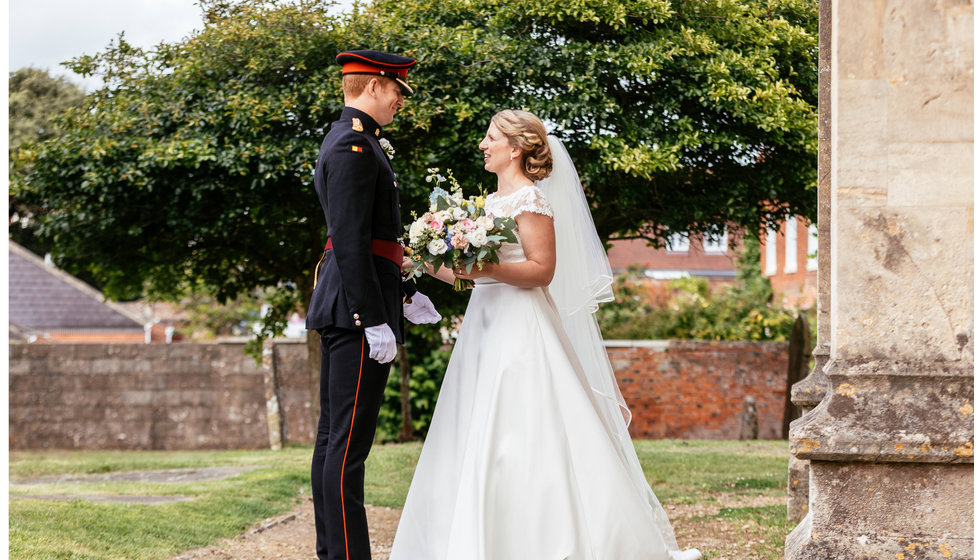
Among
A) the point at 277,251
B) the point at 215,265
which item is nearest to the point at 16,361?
the point at 215,265

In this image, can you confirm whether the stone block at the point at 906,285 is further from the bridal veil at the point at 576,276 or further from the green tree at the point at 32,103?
the green tree at the point at 32,103

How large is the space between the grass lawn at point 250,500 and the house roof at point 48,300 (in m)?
14.3

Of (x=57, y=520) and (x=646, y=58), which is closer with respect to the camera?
(x=57, y=520)

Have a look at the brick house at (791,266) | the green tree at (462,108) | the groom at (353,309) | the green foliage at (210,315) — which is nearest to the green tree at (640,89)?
the green tree at (462,108)

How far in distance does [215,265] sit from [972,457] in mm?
9585

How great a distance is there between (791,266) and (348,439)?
2345 cm

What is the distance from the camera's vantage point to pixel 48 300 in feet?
84.4

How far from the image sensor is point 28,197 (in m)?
10.2

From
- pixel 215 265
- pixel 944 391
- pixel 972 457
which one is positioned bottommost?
pixel 972 457

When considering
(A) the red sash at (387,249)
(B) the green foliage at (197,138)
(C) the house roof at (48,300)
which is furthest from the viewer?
(C) the house roof at (48,300)

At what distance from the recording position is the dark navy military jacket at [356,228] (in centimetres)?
375

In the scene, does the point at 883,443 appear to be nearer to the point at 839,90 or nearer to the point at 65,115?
the point at 839,90

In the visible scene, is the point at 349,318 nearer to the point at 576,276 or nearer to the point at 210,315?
the point at 576,276

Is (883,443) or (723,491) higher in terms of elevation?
(883,443)
